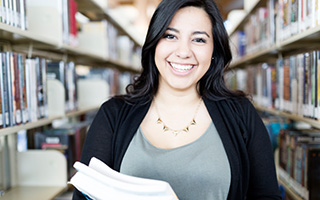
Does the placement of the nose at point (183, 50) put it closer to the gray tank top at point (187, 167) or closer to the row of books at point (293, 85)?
the gray tank top at point (187, 167)

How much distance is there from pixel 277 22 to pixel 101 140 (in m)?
1.53

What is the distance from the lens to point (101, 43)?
3.09 metres

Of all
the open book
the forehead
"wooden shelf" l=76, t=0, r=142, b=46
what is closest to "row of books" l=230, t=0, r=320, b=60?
the forehead

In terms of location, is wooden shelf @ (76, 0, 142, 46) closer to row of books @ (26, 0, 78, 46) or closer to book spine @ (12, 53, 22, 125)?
row of books @ (26, 0, 78, 46)

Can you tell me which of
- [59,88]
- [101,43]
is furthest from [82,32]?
[59,88]

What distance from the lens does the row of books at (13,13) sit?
4.50 feet

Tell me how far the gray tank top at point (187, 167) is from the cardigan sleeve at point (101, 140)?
0.26 feet

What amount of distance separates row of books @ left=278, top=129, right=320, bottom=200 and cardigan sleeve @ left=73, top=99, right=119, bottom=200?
932 millimetres

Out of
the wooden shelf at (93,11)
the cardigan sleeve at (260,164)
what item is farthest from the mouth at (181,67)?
the wooden shelf at (93,11)

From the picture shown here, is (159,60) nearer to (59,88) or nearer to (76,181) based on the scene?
(76,181)

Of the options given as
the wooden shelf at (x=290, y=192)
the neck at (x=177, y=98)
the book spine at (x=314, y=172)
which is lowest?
the wooden shelf at (x=290, y=192)

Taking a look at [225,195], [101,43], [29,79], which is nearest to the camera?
[225,195]

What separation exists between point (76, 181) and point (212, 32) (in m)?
0.83

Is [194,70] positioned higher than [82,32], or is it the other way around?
[82,32]
